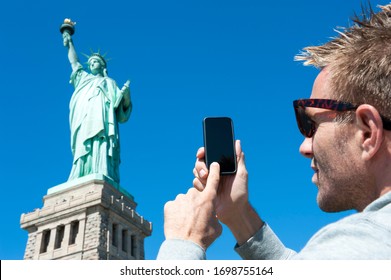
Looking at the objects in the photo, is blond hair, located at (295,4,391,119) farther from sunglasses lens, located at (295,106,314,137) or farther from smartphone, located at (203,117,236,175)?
smartphone, located at (203,117,236,175)

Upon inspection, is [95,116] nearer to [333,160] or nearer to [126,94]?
[126,94]

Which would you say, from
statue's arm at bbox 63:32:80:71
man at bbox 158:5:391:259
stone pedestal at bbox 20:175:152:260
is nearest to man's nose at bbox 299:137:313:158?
man at bbox 158:5:391:259

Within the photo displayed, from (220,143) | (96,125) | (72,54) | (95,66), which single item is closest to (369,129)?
(220,143)

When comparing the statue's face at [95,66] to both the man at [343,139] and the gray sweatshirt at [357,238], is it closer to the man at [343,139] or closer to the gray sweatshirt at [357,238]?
the man at [343,139]

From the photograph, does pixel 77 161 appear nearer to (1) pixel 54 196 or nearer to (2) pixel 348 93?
(1) pixel 54 196

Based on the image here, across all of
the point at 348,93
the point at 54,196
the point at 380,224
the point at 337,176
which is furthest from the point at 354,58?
the point at 54,196

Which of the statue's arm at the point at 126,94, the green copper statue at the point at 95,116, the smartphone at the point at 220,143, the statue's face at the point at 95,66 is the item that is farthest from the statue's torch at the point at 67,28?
the smartphone at the point at 220,143
